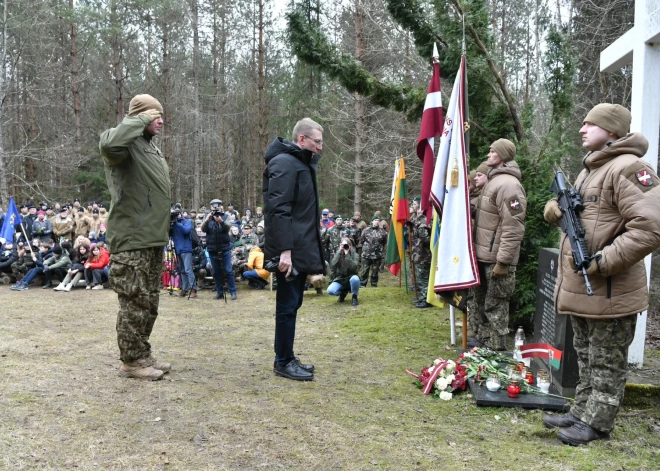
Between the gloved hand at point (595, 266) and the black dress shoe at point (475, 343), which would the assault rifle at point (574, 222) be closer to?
the gloved hand at point (595, 266)

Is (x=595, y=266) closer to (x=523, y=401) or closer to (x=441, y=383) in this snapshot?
(x=523, y=401)

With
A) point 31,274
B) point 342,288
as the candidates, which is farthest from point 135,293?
point 31,274

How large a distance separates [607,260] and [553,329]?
158 cm

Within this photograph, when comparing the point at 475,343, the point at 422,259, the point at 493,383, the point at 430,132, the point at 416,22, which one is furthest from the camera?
the point at 422,259

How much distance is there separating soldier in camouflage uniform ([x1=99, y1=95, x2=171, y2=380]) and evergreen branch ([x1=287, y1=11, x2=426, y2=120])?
3.20 m

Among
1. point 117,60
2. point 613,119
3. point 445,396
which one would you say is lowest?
point 445,396

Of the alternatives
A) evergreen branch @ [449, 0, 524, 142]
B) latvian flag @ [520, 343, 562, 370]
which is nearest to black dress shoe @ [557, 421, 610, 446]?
latvian flag @ [520, 343, 562, 370]

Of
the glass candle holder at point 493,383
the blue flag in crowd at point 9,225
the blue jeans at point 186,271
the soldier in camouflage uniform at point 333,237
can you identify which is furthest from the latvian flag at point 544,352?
the blue flag in crowd at point 9,225

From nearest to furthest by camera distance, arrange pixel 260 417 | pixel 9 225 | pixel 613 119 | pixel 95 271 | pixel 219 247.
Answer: pixel 613 119 → pixel 260 417 → pixel 219 247 → pixel 95 271 → pixel 9 225

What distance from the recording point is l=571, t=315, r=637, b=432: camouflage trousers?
3.15m

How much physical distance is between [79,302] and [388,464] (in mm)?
8162

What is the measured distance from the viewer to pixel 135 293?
4.13m

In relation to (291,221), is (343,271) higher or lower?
lower

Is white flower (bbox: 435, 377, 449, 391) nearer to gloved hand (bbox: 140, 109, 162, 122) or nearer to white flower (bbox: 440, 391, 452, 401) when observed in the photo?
white flower (bbox: 440, 391, 452, 401)
